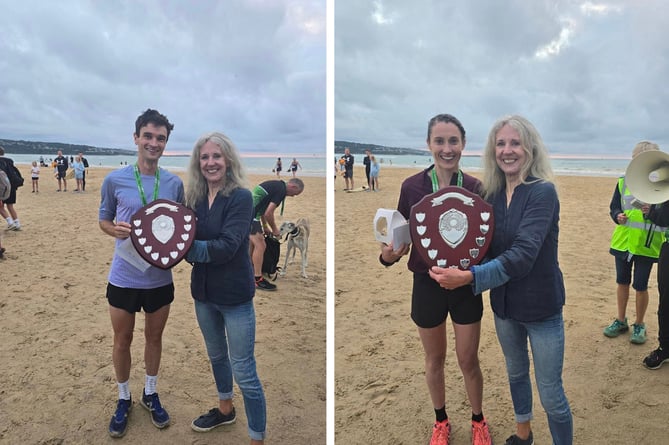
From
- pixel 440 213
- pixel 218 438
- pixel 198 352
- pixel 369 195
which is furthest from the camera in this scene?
pixel 369 195

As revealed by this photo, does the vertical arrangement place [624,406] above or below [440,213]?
below

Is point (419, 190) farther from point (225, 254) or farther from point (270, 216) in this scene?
point (270, 216)

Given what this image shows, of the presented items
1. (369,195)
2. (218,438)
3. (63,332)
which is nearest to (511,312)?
(218,438)

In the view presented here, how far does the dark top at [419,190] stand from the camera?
184cm

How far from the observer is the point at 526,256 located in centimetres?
161

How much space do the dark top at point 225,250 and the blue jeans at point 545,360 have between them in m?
1.12

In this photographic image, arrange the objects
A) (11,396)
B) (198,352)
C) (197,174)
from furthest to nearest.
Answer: (198,352) < (11,396) < (197,174)

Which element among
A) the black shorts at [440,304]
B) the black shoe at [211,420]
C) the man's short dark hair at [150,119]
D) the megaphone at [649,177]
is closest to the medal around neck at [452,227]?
the black shorts at [440,304]

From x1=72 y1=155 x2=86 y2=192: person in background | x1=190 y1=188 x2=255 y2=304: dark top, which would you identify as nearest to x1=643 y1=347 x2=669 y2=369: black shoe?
x1=190 y1=188 x2=255 y2=304: dark top

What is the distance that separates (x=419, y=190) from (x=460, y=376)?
1.65 meters

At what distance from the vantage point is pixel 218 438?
96.8 inches

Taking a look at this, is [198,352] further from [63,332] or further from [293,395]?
[63,332]

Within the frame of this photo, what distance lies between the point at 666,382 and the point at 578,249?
10.4 ft

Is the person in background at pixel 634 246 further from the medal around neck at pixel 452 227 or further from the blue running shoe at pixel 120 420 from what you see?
the blue running shoe at pixel 120 420
